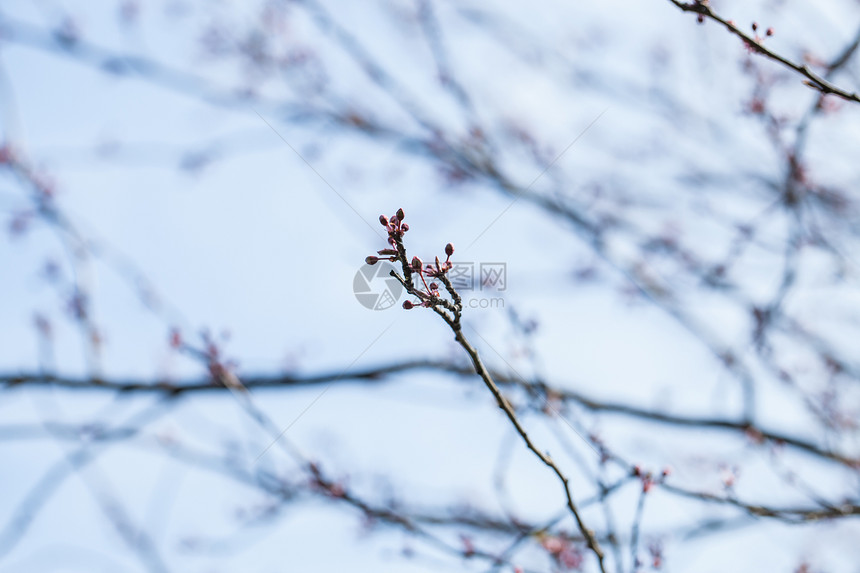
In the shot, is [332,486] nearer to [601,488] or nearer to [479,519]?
[601,488]

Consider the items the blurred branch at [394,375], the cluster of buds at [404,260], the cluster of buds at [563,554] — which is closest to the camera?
the cluster of buds at [404,260]

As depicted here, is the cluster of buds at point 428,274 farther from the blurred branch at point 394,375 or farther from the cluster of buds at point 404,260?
the blurred branch at point 394,375

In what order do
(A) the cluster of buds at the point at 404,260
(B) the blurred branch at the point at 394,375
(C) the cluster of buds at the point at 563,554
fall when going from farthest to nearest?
(B) the blurred branch at the point at 394,375 < (C) the cluster of buds at the point at 563,554 < (A) the cluster of buds at the point at 404,260

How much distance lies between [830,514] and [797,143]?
85.7 inches

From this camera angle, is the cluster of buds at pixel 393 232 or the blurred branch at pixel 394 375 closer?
the cluster of buds at pixel 393 232

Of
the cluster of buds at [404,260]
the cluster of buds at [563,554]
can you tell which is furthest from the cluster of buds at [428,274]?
the cluster of buds at [563,554]

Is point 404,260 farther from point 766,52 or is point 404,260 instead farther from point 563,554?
point 563,554

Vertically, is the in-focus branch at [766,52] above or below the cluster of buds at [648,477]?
above

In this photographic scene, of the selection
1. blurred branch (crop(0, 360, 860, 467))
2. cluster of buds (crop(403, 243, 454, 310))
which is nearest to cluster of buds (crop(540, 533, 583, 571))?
blurred branch (crop(0, 360, 860, 467))

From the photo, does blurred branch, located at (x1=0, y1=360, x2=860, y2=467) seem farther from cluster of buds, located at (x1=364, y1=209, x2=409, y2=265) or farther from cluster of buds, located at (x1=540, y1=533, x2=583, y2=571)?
cluster of buds, located at (x1=364, y1=209, x2=409, y2=265)

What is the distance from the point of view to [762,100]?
3.85m

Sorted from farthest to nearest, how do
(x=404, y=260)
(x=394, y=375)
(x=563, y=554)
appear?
(x=394, y=375) → (x=563, y=554) → (x=404, y=260)

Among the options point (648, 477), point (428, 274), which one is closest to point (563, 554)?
point (648, 477)

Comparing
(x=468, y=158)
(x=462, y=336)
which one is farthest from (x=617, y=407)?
(x=462, y=336)
